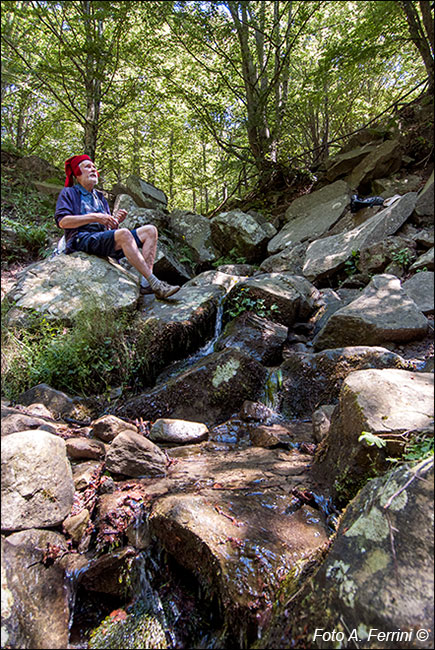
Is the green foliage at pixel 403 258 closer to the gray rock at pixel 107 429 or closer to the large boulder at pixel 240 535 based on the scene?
the large boulder at pixel 240 535

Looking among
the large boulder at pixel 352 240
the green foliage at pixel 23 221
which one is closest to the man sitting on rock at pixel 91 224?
the green foliage at pixel 23 221

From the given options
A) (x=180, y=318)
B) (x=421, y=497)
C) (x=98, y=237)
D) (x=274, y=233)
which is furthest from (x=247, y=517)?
(x=274, y=233)

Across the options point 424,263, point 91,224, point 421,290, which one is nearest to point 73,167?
point 91,224

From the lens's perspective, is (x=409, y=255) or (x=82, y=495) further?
(x=409, y=255)

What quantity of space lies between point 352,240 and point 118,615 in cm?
630

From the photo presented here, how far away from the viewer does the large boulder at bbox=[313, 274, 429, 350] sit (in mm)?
4152

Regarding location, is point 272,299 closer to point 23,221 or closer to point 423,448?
point 423,448

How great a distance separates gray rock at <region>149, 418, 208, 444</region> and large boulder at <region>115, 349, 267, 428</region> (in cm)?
36

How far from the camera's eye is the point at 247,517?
6.45ft

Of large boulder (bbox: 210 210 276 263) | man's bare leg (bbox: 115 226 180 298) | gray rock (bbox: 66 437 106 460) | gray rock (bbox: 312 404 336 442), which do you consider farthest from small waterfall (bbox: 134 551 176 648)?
large boulder (bbox: 210 210 276 263)

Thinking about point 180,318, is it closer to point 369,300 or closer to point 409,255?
point 369,300

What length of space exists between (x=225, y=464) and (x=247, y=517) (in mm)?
938

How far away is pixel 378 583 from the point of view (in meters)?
1.02

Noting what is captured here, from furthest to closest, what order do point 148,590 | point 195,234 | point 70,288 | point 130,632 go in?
point 195,234 < point 70,288 < point 148,590 < point 130,632
